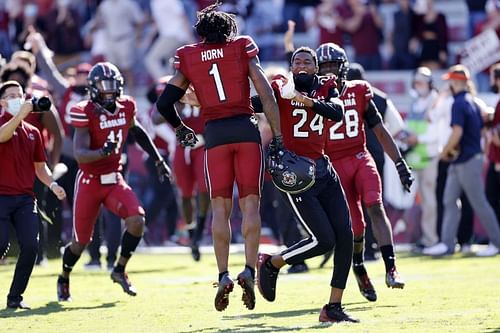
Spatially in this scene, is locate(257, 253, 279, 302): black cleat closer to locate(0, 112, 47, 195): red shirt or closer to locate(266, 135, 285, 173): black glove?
locate(266, 135, 285, 173): black glove

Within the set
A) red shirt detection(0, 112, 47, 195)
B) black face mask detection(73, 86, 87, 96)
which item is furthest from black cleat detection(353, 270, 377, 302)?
black face mask detection(73, 86, 87, 96)

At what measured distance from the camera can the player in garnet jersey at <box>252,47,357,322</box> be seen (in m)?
8.81

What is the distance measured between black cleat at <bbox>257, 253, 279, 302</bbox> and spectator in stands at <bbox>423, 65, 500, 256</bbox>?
5722 millimetres

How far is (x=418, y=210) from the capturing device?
56.0 feet

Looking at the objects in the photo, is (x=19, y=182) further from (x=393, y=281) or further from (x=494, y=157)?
(x=494, y=157)

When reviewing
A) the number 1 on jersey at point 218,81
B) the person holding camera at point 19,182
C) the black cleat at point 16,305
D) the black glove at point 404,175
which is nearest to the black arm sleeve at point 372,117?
the black glove at point 404,175

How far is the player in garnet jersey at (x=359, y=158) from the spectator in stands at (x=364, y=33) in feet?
25.6

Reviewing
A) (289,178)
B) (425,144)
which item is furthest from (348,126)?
(425,144)

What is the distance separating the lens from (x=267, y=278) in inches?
374

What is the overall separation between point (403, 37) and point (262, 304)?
8.73 m

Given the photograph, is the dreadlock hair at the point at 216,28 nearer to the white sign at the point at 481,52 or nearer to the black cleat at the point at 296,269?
the black cleat at the point at 296,269

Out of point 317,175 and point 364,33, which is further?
point 364,33

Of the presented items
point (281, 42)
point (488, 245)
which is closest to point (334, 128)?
point (488, 245)

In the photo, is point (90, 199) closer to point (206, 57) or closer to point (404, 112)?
point (206, 57)
